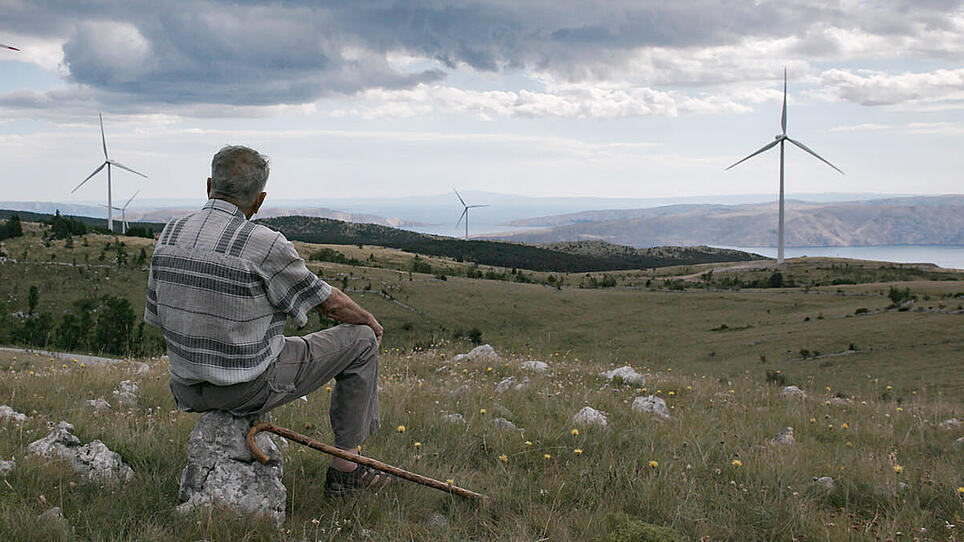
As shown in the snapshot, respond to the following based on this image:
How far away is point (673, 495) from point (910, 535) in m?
1.67

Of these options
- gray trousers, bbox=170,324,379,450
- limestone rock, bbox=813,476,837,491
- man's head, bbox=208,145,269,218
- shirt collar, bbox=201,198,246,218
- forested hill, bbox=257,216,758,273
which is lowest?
forested hill, bbox=257,216,758,273

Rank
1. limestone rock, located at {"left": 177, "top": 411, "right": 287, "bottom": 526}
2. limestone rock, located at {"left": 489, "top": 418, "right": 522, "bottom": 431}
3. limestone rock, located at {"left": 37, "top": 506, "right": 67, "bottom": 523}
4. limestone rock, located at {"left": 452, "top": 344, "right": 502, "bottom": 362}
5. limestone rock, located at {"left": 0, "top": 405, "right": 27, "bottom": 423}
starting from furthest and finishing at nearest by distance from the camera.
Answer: limestone rock, located at {"left": 452, "top": 344, "right": 502, "bottom": 362}, limestone rock, located at {"left": 489, "top": 418, "right": 522, "bottom": 431}, limestone rock, located at {"left": 0, "top": 405, "right": 27, "bottom": 423}, limestone rock, located at {"left": 177, "top": 411, "right": 287, "bottom": 526}, limestone rock, located at {"left": 37, "top": 506, "right": 67, "bottom": 523}

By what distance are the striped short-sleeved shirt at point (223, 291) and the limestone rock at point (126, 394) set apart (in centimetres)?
393

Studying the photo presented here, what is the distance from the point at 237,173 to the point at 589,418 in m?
4.75

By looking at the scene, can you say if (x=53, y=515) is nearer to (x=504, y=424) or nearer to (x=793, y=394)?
(x=504, y=424)

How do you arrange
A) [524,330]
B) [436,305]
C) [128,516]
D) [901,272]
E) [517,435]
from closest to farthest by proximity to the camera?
[128,516] < [517,435] < [524,330] < [436,305] < [901,272]

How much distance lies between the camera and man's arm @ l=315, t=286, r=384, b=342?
5215mm

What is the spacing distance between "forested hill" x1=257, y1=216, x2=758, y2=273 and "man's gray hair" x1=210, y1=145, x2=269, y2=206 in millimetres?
86848

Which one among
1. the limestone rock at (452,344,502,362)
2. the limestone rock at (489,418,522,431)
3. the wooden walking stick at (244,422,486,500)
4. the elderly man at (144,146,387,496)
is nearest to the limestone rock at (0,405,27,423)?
the elderly man at (144,146,387,496)

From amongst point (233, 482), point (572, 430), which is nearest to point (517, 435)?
point (572, 430)

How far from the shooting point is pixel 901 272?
63.1 meters

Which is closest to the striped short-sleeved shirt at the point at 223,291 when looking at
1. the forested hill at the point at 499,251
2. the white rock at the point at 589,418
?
the white rock at the point at 589,418

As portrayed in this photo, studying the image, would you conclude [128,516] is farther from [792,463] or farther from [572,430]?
[792,463]

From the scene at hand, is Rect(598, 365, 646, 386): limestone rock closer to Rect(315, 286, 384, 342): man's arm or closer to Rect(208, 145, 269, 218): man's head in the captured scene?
Rect(315, 286, 384, 342): man's arm
